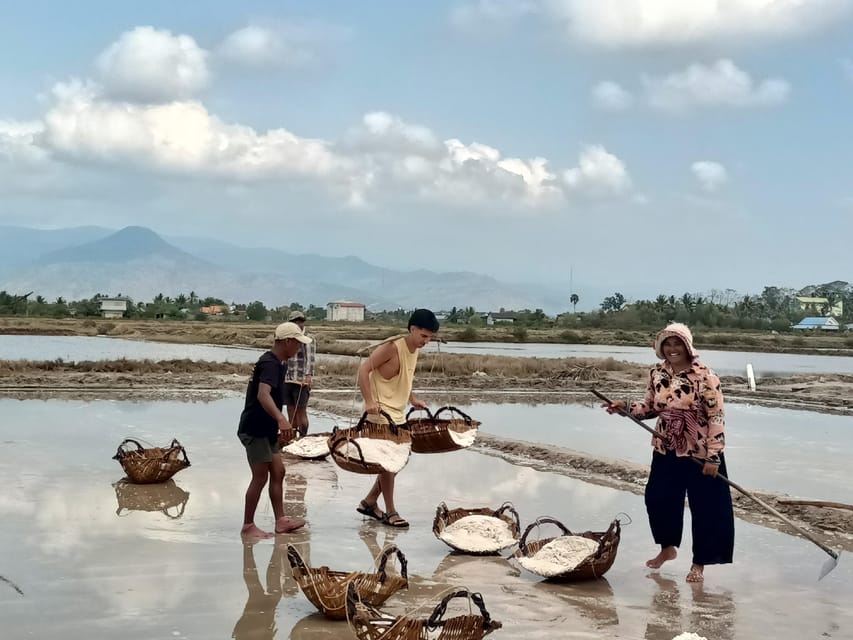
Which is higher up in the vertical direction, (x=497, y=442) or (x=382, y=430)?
(x=382, y=430)

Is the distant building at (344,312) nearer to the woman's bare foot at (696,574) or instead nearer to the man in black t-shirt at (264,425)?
the man in black t-shirt at (264,425)

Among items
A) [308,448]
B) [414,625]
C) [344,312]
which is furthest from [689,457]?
[344,312]

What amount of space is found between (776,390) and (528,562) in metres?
19.7

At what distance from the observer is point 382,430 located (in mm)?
6305

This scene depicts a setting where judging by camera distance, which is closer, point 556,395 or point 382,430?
point 382,430

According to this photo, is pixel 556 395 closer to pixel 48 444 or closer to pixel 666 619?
pixel 48 444

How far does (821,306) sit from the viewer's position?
143 m

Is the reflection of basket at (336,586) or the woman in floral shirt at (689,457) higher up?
the woman in floral shirt at (689,457)

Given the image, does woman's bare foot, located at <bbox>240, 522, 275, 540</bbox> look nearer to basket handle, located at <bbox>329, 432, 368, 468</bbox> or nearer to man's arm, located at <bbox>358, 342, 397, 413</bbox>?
basket handle, located at <bbox>329, 432, 368, 468</bbox>

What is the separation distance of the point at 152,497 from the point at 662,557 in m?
4.04

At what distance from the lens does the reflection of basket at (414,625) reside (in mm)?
3623

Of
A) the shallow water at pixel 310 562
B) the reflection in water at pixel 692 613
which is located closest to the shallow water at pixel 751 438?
the shallow water at pixel 310 562

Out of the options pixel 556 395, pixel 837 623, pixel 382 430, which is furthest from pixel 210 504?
pixel 556 395

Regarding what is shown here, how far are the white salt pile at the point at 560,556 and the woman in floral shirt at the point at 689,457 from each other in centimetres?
44
